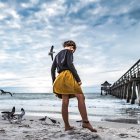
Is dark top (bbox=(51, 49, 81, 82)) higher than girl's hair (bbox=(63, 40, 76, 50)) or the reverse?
the reverse

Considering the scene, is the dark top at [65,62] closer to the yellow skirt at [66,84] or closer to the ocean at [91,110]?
the yellow skirt at [66,84]

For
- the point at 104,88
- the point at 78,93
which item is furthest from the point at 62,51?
Result: the point at 104,88

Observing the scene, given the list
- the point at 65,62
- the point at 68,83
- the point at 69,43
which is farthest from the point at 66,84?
the point at 69,43

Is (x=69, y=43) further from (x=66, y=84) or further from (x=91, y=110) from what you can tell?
(x=91, y=110)

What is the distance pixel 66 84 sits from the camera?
17.0 ft

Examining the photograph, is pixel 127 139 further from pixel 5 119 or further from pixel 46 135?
pixel 5 119

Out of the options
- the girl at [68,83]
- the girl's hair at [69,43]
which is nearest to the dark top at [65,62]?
the girl at [68,83]

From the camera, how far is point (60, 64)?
5301 millimetres

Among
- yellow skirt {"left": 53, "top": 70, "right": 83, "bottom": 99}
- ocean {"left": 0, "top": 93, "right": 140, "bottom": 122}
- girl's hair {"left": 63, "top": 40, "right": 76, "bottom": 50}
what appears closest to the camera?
yellow skirt {"left": 53, "top": 70, "right": 83, "bottom": 99}

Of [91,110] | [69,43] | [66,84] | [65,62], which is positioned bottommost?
[91,110]

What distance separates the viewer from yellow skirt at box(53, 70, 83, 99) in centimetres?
518

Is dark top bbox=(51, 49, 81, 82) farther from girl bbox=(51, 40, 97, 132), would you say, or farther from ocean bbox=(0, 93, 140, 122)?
ocean bbox=(0, 93, 140, 122)

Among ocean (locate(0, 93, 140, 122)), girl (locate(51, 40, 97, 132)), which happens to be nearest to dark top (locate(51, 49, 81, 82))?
girl (locate(51, 40, 97, 132))

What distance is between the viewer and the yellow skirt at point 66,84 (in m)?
5.18
